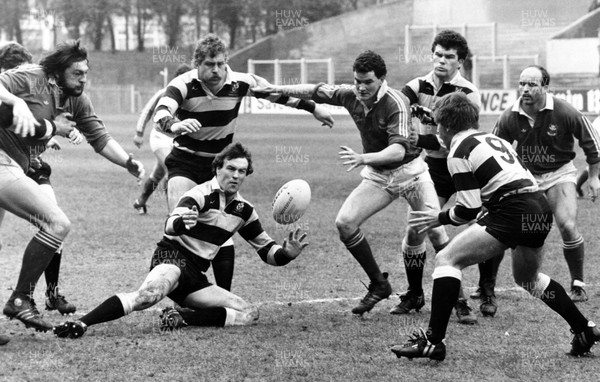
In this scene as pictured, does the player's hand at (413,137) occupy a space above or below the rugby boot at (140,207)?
above

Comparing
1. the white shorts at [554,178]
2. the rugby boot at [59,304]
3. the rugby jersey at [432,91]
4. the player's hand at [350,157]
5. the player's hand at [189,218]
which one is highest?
the rugby jersey at [432,91]

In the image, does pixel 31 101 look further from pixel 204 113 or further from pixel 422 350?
pixel 422 350

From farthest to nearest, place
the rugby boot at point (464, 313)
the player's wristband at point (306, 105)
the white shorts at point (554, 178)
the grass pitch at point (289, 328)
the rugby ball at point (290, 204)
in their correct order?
the white shorts at point (554, 178)
the player's wristband at point (306, 105)
the rugby ball at point (290, 204)
the rugby boot at point (464, 313)
the grass pitch at point (289, 328)

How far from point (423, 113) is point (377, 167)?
0.61 metres

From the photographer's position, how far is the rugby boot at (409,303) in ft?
27.4

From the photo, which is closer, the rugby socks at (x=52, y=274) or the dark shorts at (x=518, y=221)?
the dark shorts at (x=518, y=221)

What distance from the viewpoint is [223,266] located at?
821 centimetres

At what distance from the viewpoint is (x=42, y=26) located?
58.0m

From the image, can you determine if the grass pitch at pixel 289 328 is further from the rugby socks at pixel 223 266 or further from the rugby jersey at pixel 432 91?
the rugby jersey at pixel 432 91

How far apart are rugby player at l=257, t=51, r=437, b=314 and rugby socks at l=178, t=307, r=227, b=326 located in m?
1.21

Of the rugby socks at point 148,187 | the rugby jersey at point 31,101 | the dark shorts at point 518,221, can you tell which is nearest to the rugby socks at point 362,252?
the dark shorts at point 518,221

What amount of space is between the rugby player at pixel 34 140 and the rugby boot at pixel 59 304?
786 millimetres

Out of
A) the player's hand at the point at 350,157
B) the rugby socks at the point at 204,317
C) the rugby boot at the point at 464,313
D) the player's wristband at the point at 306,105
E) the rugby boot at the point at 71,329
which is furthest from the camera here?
the player's wristband at the point at 306,105

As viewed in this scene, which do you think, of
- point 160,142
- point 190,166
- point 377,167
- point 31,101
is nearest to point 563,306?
point 377,167
